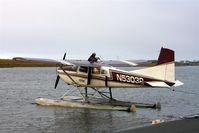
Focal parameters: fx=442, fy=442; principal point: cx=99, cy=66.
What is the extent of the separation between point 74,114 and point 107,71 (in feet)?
10.5

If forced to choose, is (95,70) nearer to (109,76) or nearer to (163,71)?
(109,76)

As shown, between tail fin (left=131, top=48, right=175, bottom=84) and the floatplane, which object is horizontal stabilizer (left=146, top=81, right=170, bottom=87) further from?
tail fin (left=131, top=48, right=175, bottom=84)

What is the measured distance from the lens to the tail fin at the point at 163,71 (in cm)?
1997

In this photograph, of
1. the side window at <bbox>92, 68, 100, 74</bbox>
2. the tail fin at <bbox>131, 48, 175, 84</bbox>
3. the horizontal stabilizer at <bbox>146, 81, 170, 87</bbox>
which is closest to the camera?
the horizontal stabilizer at <bbox>146, 81, 170, 87</bbox>

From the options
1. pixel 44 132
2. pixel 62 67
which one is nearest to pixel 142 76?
pixel 62 67

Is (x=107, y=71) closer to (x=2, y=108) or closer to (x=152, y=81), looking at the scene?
(x=152, y=81)

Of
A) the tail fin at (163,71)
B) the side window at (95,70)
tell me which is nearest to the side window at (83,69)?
the side window at (95,70)

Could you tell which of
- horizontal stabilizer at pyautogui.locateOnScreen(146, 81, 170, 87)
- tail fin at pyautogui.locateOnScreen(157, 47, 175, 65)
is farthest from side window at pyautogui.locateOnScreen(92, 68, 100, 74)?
tail fin at pyautogui.locateOnScreen(157, 47, 175, 65)

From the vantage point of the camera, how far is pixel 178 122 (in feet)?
17.1

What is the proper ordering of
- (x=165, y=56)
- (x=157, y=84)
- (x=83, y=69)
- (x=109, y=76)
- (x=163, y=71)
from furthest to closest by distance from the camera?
(x=83, y=69), (x=165, y=56), (x=109, y=76), (x=163, y=71), (x=157, y=84)

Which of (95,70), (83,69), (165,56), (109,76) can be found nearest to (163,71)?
(165,56)

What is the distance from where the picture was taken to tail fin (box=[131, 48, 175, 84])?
1997 cm

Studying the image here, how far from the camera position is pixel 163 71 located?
20094mm

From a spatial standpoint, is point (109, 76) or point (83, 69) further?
point (83, 69)
